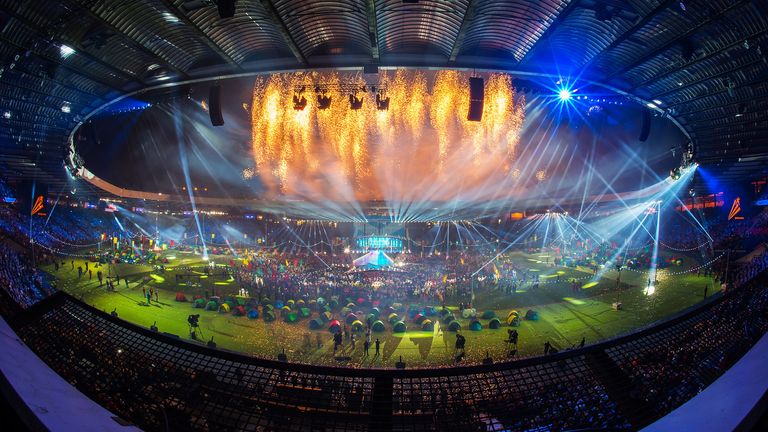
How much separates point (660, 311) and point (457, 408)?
761 inches

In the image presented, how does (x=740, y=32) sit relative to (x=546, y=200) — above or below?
above

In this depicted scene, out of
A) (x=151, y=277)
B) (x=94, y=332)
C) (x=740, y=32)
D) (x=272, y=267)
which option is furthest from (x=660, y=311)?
(x=151, y=277)

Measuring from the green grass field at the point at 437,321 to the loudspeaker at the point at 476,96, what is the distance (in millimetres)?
8689

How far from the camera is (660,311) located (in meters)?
16.2

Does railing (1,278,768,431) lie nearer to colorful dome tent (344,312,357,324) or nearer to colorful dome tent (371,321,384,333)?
colorful dome tent (371,321,384,333)

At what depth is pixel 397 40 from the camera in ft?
20.8

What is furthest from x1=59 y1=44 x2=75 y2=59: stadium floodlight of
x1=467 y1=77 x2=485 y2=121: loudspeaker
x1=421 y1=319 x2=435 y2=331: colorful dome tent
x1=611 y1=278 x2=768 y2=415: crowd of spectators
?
x1=421 y1=319 x2=435 y2=331: colorful dome tent

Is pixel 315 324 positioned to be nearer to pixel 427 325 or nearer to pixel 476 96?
pixel 427 325

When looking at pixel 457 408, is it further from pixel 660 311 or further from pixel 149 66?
pixel 660 311

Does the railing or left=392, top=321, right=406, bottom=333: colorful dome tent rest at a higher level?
the railing

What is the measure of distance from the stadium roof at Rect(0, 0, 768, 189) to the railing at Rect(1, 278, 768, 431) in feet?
16.6

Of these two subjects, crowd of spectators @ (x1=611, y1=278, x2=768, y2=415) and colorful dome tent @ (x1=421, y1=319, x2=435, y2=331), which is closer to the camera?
crowd of spectators @ (x1=611, y1=278, x2=768, y2=415)

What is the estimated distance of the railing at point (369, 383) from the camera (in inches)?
105

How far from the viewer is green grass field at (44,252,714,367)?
493 inches
